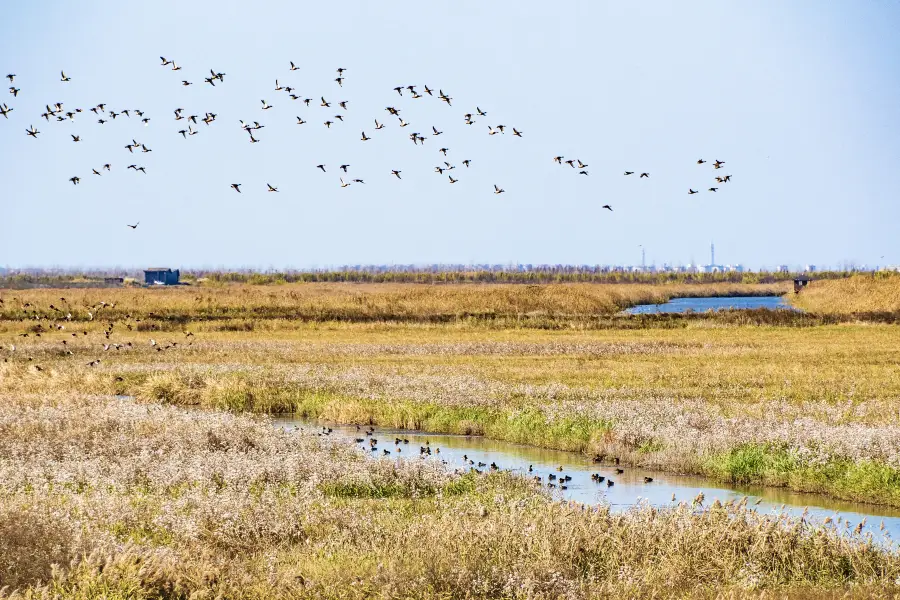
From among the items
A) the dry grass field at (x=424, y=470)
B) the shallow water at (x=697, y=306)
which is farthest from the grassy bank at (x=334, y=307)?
the dry grass field at (x=424, y=470)

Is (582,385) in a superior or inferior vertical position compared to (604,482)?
superior

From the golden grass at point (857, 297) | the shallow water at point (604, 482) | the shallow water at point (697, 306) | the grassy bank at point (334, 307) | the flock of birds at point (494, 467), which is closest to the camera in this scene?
the shallow water at point (604, 482)

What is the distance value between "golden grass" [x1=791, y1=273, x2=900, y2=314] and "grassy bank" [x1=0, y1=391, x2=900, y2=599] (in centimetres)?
6883

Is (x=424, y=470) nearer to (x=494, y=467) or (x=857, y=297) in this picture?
(x=494, y=467)

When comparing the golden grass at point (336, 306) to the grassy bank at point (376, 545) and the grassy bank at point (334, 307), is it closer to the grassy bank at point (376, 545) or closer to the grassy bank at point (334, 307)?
the grassy bank at point (334, 307)

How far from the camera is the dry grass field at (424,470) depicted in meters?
11.5

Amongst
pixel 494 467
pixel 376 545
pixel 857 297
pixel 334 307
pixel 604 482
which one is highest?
pixel 857 297

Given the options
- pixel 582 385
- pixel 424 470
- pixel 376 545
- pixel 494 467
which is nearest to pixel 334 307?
pixel 582 385

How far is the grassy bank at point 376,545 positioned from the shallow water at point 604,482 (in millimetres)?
1404

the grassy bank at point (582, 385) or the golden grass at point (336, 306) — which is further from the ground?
the golden grass at point (336, 306)

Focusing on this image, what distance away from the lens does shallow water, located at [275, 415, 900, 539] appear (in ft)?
59.2

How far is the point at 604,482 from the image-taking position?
66.6 feet

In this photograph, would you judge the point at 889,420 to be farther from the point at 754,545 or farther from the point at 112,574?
the point at 112,574

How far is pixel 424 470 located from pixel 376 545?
20.8 ft
